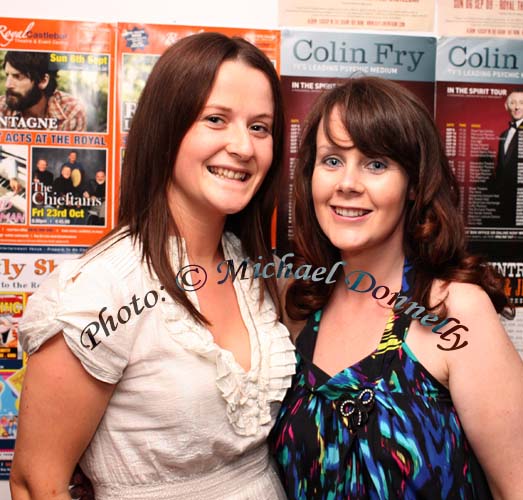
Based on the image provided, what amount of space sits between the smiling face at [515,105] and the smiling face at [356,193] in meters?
0.68

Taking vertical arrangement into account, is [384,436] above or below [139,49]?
below

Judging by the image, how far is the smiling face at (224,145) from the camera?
1190 millimetres

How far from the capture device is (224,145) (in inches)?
47.2

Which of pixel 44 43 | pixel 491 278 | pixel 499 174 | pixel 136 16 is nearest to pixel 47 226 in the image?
pixel 44 43

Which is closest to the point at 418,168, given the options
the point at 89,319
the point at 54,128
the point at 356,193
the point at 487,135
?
the point at 356,193

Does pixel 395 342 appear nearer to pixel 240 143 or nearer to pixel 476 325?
pixel 476 325

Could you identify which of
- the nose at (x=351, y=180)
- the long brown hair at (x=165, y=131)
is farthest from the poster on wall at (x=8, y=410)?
the nose at (x=351, y=180)

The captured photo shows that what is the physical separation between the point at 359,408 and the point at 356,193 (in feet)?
1.37

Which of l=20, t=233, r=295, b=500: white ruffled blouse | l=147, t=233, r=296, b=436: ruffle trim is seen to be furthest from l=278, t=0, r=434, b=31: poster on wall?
l=20, t=233, r=295, b=500: white ruffled blouse

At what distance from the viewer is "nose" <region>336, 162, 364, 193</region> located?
1.21m

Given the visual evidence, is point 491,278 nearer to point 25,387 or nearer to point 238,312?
point 238,312

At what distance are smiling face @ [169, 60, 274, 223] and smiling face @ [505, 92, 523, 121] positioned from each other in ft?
2.78

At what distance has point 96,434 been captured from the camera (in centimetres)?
116

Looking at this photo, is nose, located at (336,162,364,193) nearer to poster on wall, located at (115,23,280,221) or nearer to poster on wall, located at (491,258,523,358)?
poster on wall, located at (115,23,280,221)
